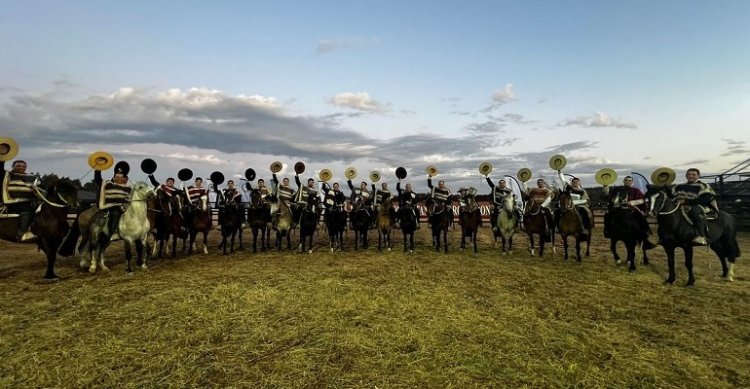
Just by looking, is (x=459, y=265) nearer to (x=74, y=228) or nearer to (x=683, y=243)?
(x=683, y=243)

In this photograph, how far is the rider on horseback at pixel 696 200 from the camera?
8789 mm

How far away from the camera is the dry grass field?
14.5 feet

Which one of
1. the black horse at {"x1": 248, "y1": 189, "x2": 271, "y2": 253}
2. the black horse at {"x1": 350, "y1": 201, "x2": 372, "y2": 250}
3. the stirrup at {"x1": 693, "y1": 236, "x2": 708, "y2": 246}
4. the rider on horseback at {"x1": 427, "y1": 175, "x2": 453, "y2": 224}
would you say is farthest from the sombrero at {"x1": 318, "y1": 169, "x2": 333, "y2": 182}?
the stirrup at {"x1": 693, "y1": 236, "x2": 708, "y2": 246}

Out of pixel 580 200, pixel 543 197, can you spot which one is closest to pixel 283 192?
pixel 543 197

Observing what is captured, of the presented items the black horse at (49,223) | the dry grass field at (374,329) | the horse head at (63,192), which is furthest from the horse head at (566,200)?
the black horse at (49,223)

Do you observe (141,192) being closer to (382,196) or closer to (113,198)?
(113,198)

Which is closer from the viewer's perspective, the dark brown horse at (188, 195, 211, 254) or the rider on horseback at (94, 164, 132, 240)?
the rider on horseback at (94, 164, 132, 240)

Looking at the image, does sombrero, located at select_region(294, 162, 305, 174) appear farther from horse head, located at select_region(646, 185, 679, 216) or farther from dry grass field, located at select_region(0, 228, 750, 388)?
horse head, located at select_region(646, 185, 679, 216)

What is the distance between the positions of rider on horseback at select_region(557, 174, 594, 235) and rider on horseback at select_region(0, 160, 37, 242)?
16019mm

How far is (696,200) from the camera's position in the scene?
29.7ft

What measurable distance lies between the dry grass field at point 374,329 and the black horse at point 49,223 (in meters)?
0.95

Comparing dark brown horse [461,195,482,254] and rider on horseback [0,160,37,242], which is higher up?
rider on horseback [0,160,37,242]

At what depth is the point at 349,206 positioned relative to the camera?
51.9 feet

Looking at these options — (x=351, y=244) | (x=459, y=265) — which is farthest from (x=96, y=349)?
(x=351, y=244)
